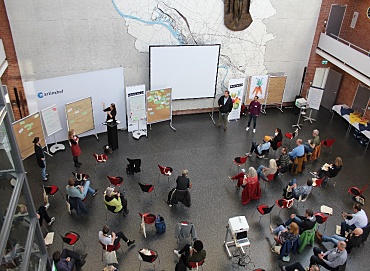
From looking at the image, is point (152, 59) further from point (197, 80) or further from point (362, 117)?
point (362, 117)

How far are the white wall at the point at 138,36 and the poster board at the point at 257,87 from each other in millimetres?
257

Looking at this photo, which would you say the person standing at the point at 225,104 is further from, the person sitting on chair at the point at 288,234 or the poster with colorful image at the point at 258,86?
the person sitting on chair at the point at 288,234

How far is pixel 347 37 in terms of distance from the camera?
13.1 metres

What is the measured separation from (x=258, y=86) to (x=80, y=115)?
20.8ft

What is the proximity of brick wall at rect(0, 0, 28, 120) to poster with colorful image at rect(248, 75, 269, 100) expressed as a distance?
7.59 m

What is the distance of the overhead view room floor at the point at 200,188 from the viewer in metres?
7.87

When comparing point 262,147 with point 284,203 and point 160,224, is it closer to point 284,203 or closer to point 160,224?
point 284,203

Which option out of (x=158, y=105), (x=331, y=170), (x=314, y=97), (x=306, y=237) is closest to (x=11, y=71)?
(x=158, y=105)

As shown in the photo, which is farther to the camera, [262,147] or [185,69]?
[185,69]

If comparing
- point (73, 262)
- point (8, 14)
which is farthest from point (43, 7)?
point (73, 262)

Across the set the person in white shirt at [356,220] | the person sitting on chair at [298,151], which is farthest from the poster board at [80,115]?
the person in white shirt at [356,220]

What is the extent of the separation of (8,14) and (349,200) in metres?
10.3

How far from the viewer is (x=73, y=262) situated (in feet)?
22.7

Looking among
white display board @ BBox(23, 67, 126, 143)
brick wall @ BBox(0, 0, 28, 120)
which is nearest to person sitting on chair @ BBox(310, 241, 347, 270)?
white display board @ BBox(23, 67, 126, 143)
